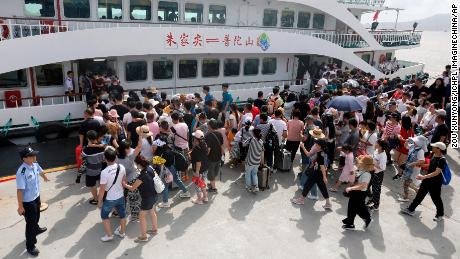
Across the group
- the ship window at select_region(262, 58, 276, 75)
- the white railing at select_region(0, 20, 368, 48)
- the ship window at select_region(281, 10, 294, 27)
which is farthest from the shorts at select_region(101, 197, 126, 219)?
the ship window at select_region(281, 10, 294, 27)

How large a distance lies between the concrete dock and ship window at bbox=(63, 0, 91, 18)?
20.8ft

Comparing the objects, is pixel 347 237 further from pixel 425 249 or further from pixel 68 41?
pixel 68 41

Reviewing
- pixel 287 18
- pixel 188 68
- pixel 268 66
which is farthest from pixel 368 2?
pixel 188 68

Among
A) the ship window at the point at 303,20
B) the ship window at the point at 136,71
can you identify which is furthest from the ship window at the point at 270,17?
the ship window at the point at 136,71

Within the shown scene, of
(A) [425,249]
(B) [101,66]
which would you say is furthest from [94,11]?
(A) [425,249]

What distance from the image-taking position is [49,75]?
11.3 m

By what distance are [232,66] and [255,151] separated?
883cm

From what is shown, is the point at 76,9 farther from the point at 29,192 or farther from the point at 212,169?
the point at 29,192

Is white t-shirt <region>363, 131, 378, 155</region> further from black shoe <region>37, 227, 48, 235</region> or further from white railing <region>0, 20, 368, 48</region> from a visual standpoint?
white railing <region>0, 20, 368, 48</region>

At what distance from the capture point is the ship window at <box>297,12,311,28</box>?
17.5m

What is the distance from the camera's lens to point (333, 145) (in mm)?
8719

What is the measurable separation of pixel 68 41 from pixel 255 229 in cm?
779

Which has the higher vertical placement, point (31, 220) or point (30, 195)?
point (30, 195)

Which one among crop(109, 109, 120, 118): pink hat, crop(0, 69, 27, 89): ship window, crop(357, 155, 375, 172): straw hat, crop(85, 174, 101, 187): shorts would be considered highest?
crop(0, 69, 27, 89): ship window
